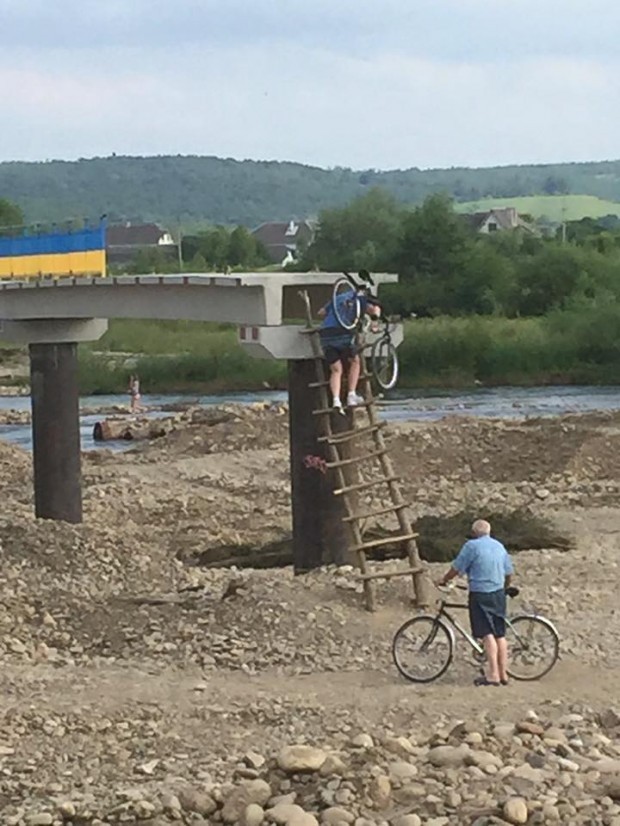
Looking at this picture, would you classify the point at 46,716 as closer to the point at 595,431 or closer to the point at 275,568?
the point at 275,568

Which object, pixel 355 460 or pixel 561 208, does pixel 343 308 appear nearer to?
pixel 355 460

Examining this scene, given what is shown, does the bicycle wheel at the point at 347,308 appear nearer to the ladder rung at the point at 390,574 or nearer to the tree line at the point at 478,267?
the ladder rung at the point at 390,574

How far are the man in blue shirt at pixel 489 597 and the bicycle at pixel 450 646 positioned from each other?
0.62 ft

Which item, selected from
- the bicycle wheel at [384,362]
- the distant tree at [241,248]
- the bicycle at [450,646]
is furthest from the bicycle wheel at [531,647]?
the distant tree at [241,248]

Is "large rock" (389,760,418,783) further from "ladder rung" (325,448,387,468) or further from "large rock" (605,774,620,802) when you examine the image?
"ladder rung" (325,448,387,468)

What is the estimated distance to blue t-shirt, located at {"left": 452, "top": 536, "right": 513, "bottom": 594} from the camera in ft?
43.6

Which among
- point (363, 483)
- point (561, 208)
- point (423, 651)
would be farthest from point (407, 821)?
point (561, 208)

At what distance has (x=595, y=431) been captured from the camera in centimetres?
3547

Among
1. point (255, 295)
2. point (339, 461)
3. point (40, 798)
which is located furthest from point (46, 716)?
point (255, 295)

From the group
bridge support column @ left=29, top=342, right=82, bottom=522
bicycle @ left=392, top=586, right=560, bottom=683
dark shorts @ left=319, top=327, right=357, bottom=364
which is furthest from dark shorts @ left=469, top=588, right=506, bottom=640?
bridge support column @ left=29, top=342, right=82, bottom=522

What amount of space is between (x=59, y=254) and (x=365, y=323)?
288 inches

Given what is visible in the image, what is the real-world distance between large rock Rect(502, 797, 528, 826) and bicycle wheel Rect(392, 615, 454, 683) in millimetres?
3923

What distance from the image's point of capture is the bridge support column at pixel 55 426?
941 inches

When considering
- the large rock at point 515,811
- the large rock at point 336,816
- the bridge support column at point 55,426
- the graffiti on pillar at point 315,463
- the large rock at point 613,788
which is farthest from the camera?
the bridge support column at point 55,426
